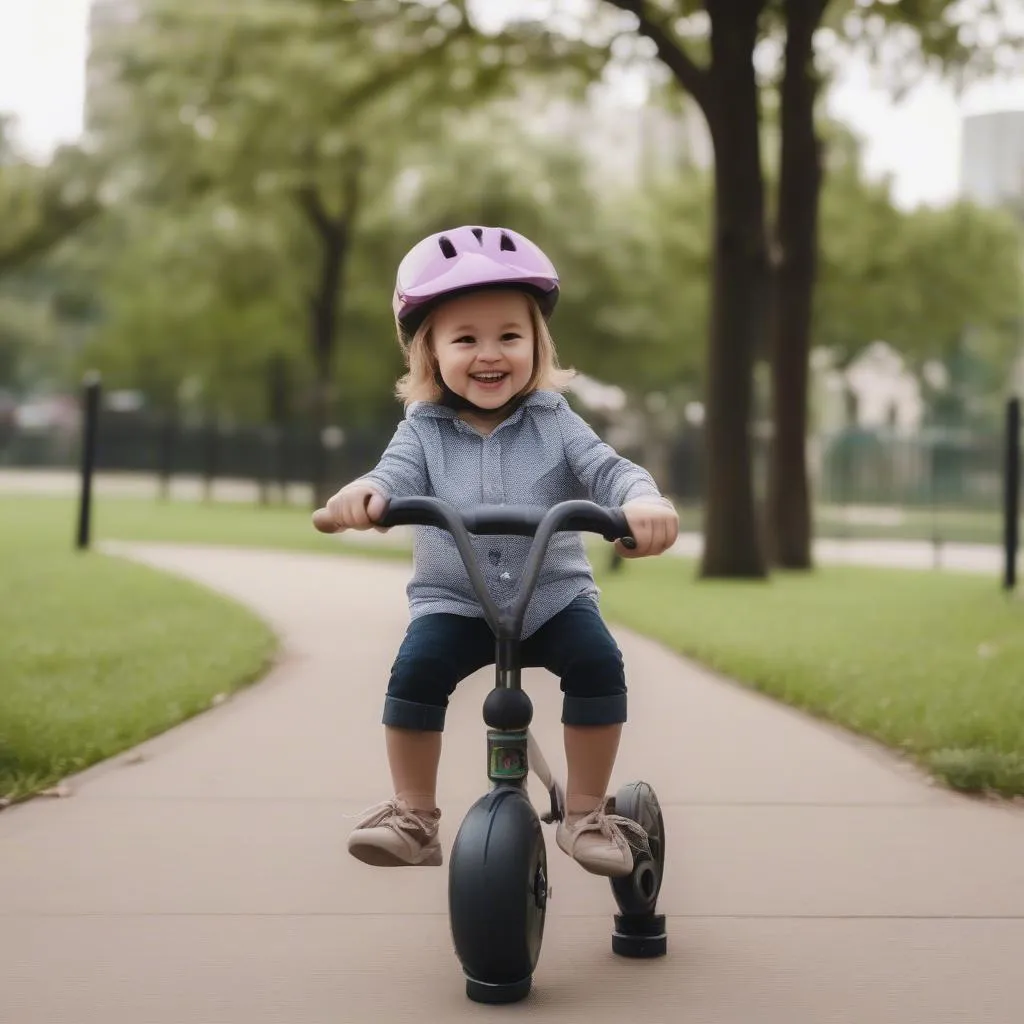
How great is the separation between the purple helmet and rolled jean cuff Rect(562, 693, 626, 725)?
851 millimetres

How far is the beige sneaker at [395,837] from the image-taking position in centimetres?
364

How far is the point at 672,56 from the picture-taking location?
632 inches

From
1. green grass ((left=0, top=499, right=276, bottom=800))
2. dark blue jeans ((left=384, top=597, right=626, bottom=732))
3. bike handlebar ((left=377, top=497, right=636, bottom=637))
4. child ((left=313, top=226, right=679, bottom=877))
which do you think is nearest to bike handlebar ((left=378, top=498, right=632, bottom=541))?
bike handlebar ((left=377, top=497, right=636, bottom=637))

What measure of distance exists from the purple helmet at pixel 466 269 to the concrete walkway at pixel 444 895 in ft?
4.62

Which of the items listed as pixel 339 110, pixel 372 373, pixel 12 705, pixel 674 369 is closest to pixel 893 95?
pixel 339 110

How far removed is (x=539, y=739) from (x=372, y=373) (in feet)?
129

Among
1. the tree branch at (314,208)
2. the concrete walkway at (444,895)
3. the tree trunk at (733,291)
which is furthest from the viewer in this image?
the tree branch at (314,208)

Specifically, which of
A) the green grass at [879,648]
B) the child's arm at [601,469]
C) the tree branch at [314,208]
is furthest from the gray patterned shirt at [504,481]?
the tree branch at [314,208]

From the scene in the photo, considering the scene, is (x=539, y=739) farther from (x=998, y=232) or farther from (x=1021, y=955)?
(x=998, y=232)

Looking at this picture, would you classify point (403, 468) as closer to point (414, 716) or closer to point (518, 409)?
point (518, 409)

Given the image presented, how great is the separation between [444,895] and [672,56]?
12.7 metres

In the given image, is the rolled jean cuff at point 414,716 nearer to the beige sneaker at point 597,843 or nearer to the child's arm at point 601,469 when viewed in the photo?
the beige sneaker at point 597,843

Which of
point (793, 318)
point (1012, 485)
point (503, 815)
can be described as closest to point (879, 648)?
point (1012, 485)

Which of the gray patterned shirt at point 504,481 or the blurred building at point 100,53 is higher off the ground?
the blurred building at point 100,53
